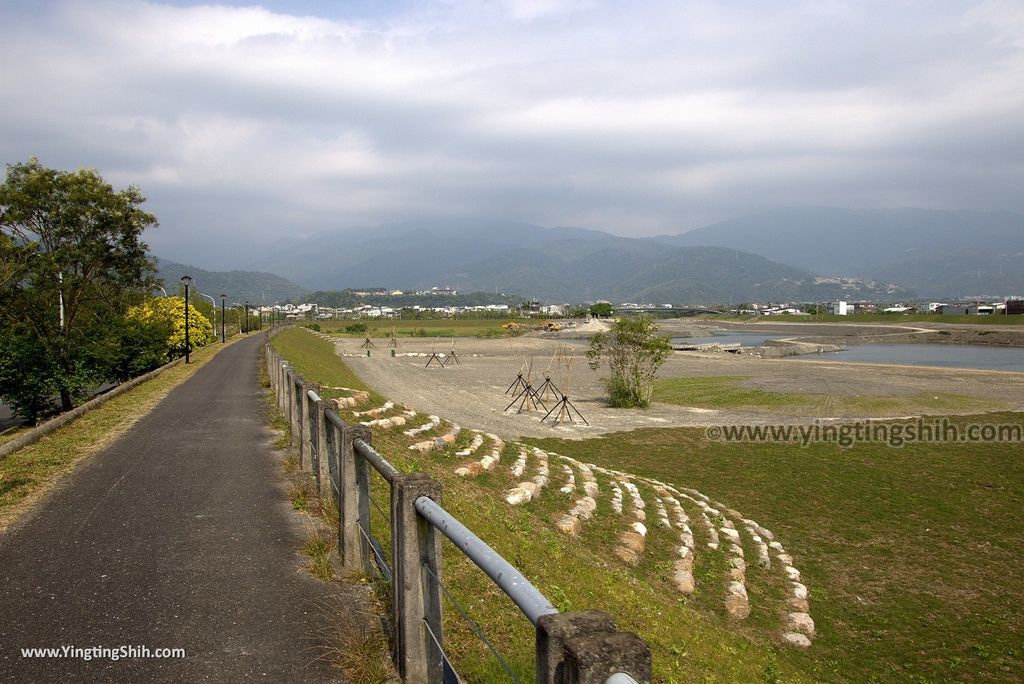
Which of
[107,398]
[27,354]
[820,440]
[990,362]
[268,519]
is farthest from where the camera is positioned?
[990,362]

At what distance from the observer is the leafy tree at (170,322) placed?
3538cm

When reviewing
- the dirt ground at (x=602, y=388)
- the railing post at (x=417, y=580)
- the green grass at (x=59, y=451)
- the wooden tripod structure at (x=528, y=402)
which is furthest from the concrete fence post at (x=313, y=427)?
the wooden tripod structure at (x=528, y=402)

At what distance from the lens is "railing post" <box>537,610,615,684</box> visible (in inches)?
82.7

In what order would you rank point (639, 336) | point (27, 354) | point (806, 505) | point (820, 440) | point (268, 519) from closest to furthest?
1. point (268, 519)
2. point (806, 505)
3. point (820, 440)
4. point (27, 354)
5. point (639, 336)

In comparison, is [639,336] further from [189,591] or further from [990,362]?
[990,362]

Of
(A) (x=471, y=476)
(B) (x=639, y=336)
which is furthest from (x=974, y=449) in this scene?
(A) (x=471, y=476)

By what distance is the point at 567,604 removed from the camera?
192 inches

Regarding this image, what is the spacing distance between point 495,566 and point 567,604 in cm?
249

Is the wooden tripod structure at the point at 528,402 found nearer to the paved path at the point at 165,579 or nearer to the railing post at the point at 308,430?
the railing post at the point at 308,430

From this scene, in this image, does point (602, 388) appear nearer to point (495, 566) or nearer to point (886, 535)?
point (886, 535)

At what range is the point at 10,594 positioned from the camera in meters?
5.29

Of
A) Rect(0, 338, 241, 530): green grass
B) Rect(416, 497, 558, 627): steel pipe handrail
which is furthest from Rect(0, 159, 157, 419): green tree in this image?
Rect(416, 497, 558, 627): steel pipe handrail

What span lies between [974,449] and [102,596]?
2017 centimetres

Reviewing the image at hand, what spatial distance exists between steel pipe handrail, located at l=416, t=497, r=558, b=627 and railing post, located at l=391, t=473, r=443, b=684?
0.13 meters
